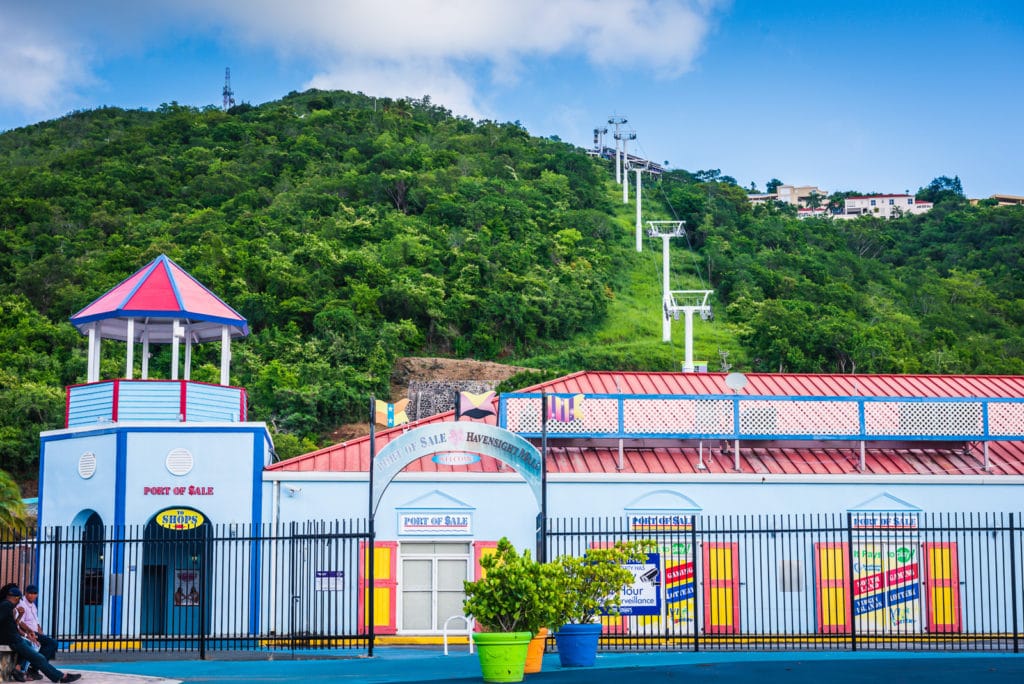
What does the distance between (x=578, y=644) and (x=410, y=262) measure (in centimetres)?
4430

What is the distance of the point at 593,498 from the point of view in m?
23.4

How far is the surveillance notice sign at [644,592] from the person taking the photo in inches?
888

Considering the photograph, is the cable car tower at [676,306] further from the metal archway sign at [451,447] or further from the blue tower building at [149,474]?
the blue tower building at [149,474]

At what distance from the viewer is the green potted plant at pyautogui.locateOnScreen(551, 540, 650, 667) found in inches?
635

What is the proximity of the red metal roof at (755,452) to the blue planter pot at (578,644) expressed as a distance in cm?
739

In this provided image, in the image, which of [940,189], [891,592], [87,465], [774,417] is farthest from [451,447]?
A: [940,189]

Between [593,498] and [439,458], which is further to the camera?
[593,498]

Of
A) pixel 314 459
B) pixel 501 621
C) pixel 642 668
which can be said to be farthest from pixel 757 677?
pixel 314 459

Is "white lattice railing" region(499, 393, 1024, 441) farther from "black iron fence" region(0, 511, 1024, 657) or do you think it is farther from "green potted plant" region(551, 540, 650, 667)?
"green potted plant" region(551, 540, 650, 667)

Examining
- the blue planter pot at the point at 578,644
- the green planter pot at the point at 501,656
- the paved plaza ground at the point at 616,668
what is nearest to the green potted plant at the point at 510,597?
the green planter pot at the point at 501,656

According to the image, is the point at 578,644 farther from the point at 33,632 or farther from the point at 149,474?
the point at 149,474

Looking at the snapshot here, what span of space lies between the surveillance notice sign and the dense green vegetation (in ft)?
58.4

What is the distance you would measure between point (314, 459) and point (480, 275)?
3581 cm

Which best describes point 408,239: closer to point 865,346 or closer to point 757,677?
point 865,346
